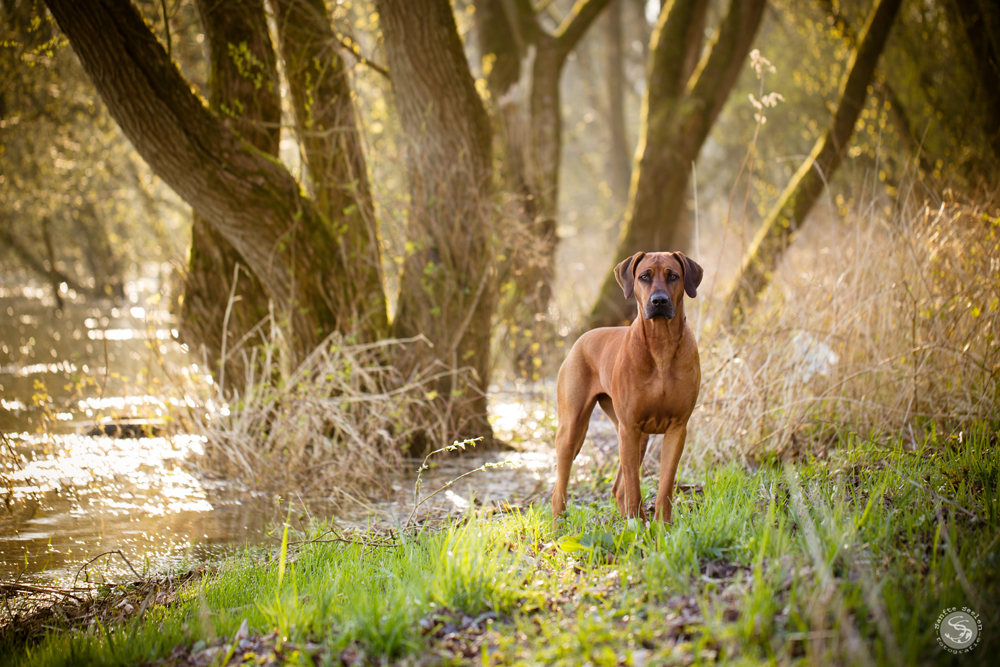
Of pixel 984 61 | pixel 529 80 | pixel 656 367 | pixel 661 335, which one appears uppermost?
pixel 529 80

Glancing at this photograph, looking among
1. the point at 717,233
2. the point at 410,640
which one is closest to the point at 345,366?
the point at 410,640

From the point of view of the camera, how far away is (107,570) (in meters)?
4.17

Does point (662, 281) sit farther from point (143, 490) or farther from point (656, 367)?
point (143, 490)

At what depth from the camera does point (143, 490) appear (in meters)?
5.72

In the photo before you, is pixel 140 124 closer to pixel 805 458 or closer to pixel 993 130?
pixel 805 458

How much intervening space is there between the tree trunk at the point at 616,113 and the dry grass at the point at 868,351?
13.2 metres

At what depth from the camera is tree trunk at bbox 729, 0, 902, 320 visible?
29.9 ft

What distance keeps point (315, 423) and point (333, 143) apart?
2.86 meters

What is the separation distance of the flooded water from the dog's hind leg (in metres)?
0.45

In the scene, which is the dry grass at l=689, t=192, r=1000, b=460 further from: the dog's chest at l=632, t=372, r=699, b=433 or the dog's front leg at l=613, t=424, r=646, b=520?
the dog's chest at l=632, t=372, r=699, b=433

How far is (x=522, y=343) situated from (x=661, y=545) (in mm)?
5416

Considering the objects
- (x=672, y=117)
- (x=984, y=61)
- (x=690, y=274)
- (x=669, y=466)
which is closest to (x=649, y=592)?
(x=669, y=466)

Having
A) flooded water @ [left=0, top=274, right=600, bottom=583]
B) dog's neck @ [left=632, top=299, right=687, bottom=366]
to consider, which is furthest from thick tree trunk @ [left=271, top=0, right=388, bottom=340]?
dog's neck @ [left=632, top=299, right=687, bottom=366]

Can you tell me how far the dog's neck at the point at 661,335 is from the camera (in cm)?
343
